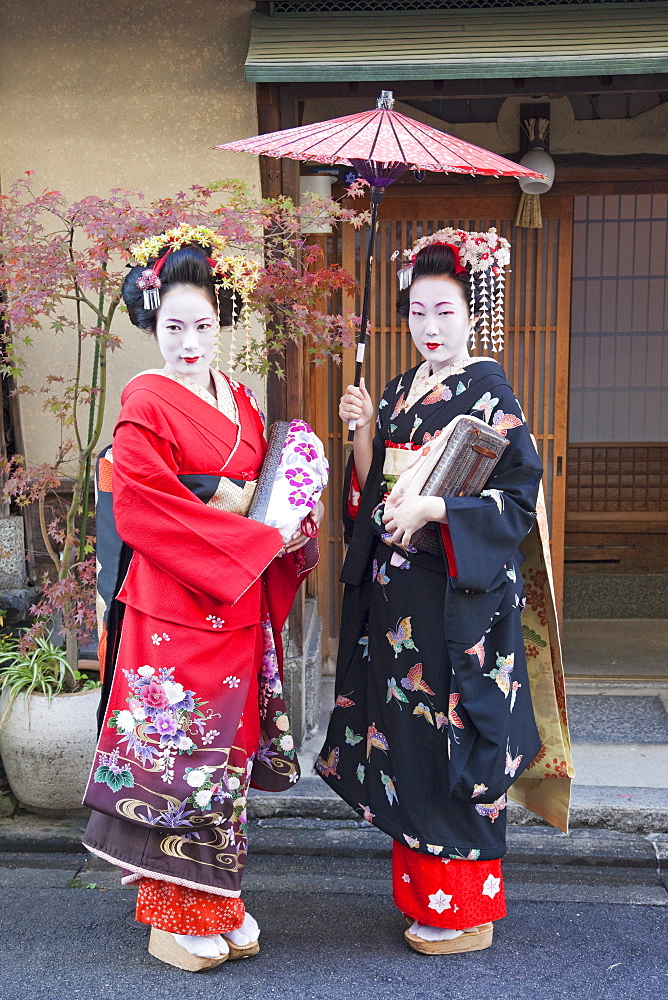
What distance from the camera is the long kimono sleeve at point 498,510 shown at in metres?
2.97

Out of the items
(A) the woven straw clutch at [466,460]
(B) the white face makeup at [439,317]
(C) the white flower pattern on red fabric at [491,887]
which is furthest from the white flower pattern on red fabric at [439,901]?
(B) the white face makeup at [439,317]

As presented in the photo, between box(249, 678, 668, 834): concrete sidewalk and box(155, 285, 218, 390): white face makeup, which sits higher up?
box(155, 285, 218, 390): white face makeup

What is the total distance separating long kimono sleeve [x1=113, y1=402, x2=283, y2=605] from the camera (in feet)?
9.66

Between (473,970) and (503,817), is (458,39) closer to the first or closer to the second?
(503,817)

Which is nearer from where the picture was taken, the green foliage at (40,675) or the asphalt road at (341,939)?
the asphalt road at (341,939)

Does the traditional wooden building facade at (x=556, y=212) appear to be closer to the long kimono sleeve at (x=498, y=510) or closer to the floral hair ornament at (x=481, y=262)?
the floral hair ornament at (x=481, y=262)

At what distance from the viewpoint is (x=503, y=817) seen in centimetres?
324

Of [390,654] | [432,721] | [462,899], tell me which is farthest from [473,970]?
[390,654]

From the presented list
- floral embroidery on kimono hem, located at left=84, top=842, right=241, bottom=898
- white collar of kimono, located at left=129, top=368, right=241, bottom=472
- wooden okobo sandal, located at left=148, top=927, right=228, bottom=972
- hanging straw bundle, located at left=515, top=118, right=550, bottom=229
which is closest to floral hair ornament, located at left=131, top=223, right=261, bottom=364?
white collar of kimono, located at left=129, top=368, right=241, bottom=472

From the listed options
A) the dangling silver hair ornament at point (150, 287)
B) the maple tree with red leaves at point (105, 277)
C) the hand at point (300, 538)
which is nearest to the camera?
the dangling silver hair ornament at point (150, 287)

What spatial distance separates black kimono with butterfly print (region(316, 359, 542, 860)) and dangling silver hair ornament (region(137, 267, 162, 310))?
94 cm

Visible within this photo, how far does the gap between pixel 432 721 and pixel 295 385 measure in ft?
6.48

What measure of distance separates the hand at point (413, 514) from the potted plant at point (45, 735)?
1.92 m

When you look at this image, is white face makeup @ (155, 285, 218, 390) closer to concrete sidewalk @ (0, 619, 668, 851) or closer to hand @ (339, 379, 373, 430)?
hand @ (339, 379, 373, 430)
